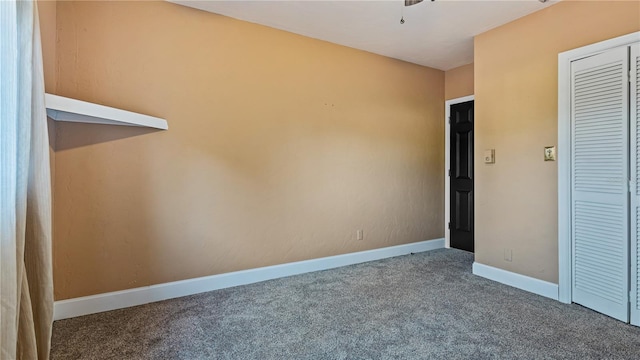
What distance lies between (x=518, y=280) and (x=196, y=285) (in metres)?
3.12

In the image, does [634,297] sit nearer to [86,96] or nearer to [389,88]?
[389,88]

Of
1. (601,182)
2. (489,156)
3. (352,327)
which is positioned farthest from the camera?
(489,156)

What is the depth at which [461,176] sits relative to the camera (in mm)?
4555

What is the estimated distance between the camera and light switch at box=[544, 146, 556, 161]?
9.36 ft

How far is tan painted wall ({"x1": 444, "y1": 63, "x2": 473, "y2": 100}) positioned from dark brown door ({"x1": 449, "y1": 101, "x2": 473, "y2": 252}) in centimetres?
16

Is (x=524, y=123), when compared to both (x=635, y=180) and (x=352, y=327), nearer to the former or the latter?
(x=635, y=180)

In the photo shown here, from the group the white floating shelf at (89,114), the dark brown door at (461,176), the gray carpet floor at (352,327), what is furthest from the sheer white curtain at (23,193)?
the dark brown door at (461,176)

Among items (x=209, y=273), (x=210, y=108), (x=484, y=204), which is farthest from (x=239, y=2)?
(x=484, y=204)

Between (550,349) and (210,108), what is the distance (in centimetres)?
325

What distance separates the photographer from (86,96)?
255 cm

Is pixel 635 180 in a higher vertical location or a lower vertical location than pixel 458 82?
lower

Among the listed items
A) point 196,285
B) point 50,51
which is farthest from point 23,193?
point 196,285

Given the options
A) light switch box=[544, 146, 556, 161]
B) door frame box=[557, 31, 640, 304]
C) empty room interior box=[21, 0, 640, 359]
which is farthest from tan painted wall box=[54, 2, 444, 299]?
door frame box=[557, 31, 640, 304]

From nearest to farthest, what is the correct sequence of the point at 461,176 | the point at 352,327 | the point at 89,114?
the point at 89,114, the point at 352,327, the point at 461,176
